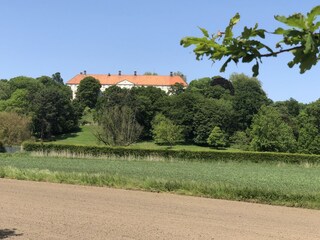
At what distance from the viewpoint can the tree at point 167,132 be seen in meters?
92.4

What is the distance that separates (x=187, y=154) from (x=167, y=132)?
50.6 m

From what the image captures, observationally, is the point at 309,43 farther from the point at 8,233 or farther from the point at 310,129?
the point at 310,129

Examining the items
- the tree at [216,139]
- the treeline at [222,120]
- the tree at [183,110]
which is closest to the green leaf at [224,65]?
the treeline at [222,120]

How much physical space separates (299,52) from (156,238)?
7087mm

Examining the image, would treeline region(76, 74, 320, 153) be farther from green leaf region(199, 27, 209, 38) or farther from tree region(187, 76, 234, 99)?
green leaf region(199, 27, 209, 38)

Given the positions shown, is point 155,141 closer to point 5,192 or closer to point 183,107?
point 183,107

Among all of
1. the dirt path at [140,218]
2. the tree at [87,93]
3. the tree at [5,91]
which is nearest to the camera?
the dirt path at [140,218]

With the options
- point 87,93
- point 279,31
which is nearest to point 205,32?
point 279,31

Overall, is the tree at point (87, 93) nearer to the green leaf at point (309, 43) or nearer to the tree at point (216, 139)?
the tree at point (216, 139)

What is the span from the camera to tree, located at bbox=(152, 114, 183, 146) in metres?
92.4

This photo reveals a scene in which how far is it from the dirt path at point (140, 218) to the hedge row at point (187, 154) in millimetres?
25694

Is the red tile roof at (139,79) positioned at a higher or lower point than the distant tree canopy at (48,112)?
higher

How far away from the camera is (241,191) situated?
15.1 m

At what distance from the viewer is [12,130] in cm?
7650
